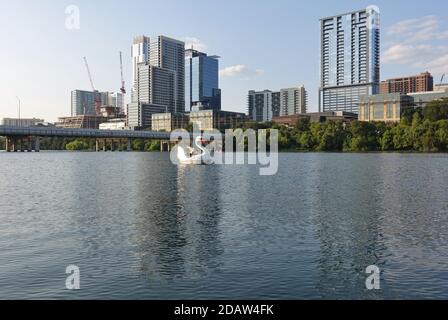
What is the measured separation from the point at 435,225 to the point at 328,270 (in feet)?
51.0

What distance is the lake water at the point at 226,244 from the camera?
22.8 m

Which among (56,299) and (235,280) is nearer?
(56,299)

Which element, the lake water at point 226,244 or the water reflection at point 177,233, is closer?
the lake water at point 226,244

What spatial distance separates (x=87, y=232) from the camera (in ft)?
115

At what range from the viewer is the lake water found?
2275 centimetres

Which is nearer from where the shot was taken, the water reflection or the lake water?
the lake water

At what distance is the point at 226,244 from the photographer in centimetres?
3091

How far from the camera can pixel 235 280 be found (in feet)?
77.3

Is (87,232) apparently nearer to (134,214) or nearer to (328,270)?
(134,214)

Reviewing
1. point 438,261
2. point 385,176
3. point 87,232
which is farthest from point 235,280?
point 385,176

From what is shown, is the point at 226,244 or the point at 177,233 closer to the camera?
the point at 226,244
